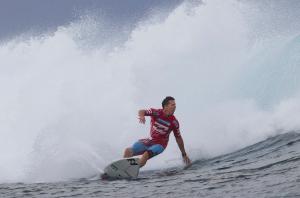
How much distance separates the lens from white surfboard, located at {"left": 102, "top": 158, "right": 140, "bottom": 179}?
1083 centimetres

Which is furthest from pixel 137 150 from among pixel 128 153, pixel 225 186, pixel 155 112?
pixel 225 186

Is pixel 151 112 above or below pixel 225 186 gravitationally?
above

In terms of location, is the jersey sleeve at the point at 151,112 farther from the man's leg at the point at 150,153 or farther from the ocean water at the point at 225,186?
the ocean water at the point at 225,186

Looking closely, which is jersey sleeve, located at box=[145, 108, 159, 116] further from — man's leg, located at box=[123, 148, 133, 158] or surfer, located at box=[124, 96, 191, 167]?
man's leg, located at box=[123, 148, 133, 158]

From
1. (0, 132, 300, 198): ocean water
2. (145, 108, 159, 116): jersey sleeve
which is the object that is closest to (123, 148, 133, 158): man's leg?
(145, 108, 159, 116): jersey sleeve

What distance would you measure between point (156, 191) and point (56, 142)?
24.6 feet

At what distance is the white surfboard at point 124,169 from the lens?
35.5 ft

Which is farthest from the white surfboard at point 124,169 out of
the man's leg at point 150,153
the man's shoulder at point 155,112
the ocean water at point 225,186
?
the ocean water at point 225,186

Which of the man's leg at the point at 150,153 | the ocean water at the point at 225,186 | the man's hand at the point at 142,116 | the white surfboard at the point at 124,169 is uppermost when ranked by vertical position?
the man's hand at the point at 142,116

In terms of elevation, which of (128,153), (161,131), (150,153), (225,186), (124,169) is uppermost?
(161,131)

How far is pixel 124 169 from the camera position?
35.8 ft

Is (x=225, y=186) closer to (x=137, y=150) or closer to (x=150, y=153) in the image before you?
(x=150, y=153)

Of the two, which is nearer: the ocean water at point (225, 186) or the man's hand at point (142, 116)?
the ocean water at point (225, 186)

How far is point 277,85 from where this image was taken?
22734 mm
